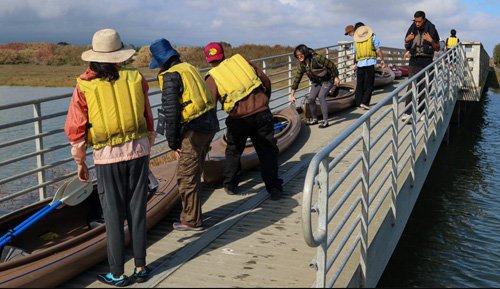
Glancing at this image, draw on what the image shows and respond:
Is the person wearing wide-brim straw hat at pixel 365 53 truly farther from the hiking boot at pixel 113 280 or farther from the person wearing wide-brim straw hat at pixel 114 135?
the hiking boot at pixel 113 280

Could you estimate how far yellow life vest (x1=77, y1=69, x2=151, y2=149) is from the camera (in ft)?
14.4

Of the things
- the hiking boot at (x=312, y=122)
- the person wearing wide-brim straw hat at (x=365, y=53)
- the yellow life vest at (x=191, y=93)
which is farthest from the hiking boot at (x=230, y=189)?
the person wearing wide-brim straw hat at (x=365, y=53)

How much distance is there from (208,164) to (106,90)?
10.1 feet

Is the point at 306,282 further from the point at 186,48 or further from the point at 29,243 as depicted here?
the point at 186,48

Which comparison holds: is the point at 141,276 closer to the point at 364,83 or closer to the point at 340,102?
the point at 340,102

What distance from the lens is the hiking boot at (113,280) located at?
4.67m

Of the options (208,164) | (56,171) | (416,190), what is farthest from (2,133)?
(416,190)

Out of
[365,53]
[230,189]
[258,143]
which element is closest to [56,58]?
[365,53]

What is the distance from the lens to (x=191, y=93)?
5590mm

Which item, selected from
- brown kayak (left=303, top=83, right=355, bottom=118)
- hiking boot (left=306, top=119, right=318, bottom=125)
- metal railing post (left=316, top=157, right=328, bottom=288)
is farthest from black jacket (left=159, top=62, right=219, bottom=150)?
brown kayak (left=303, top=83, right=355, bottom=118)

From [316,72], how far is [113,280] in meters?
6.93

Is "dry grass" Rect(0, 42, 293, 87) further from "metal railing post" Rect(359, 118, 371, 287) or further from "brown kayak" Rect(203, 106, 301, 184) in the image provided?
"metal railing post" Rect(359, 118, 371, 287)

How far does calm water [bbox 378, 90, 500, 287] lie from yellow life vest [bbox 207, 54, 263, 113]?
3055 millimetres

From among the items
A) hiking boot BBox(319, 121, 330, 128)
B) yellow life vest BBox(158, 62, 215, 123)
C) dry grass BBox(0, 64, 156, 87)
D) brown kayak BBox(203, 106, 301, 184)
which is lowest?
dry grass BBox(0, 64, 156, 87)
